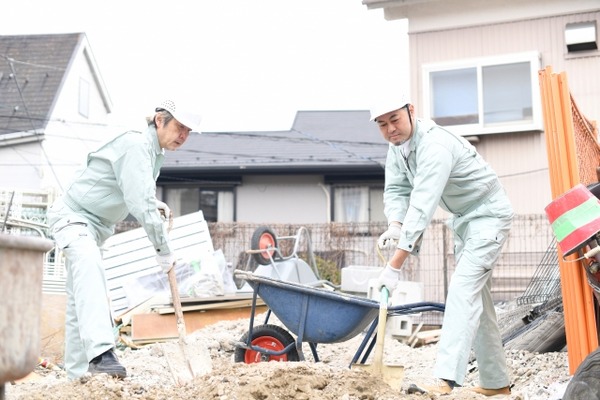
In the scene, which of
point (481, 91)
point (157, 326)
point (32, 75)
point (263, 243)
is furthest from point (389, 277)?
point (32, 75)

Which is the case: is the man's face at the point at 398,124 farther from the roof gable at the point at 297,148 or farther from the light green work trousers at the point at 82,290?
the roof gable at the point at 297,148

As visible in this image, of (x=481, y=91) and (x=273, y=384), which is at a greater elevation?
(x=481, y=91)

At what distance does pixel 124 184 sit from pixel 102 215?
0.38 meters

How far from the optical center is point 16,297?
228cm

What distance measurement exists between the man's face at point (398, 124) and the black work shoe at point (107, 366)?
80.0 inches

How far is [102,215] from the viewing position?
4.88 m

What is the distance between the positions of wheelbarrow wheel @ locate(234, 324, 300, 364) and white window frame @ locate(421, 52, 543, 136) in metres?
6.21

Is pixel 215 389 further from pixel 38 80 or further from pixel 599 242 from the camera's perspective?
pixel 38 80

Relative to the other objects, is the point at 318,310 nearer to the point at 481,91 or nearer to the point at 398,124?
the point at 398,124

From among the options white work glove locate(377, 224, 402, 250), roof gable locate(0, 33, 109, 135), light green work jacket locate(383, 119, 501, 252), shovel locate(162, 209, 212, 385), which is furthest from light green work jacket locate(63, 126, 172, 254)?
roof gable locate(0, 33, 109, 135)

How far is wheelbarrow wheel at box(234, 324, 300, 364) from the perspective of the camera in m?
5.98

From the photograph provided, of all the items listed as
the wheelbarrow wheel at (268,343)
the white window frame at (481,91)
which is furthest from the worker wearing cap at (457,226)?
the white window frame at (481,91)

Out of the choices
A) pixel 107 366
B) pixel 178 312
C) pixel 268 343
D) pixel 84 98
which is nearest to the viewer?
pixel 107 366

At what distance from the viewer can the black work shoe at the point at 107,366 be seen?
4.39 meters
